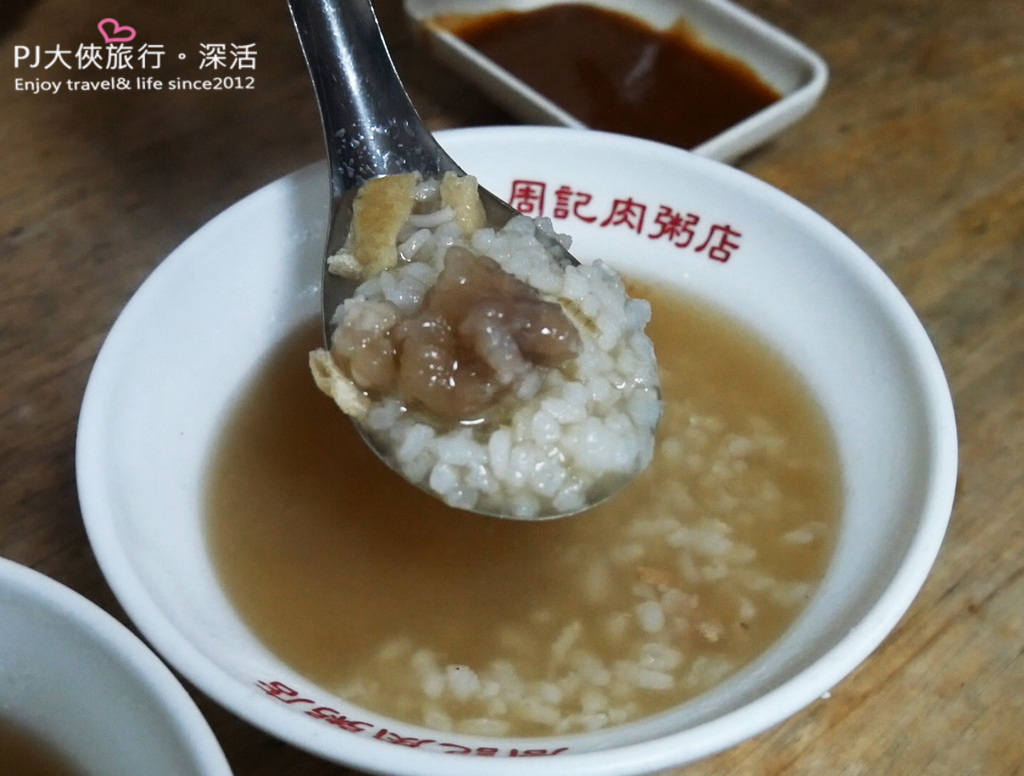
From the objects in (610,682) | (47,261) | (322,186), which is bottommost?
(610,682)

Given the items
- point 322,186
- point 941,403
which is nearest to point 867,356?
point 941,403

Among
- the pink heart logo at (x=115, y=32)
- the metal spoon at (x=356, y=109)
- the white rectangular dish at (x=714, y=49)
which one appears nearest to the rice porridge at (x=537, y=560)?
the metal spoon at (x=356, y=109)

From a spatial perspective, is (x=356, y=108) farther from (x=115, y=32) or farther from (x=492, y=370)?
(x=115, y=32)

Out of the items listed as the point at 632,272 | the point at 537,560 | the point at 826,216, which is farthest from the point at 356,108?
the point at 826,216

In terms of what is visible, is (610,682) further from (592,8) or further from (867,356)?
(592,8)

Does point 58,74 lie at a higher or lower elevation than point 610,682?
higher
